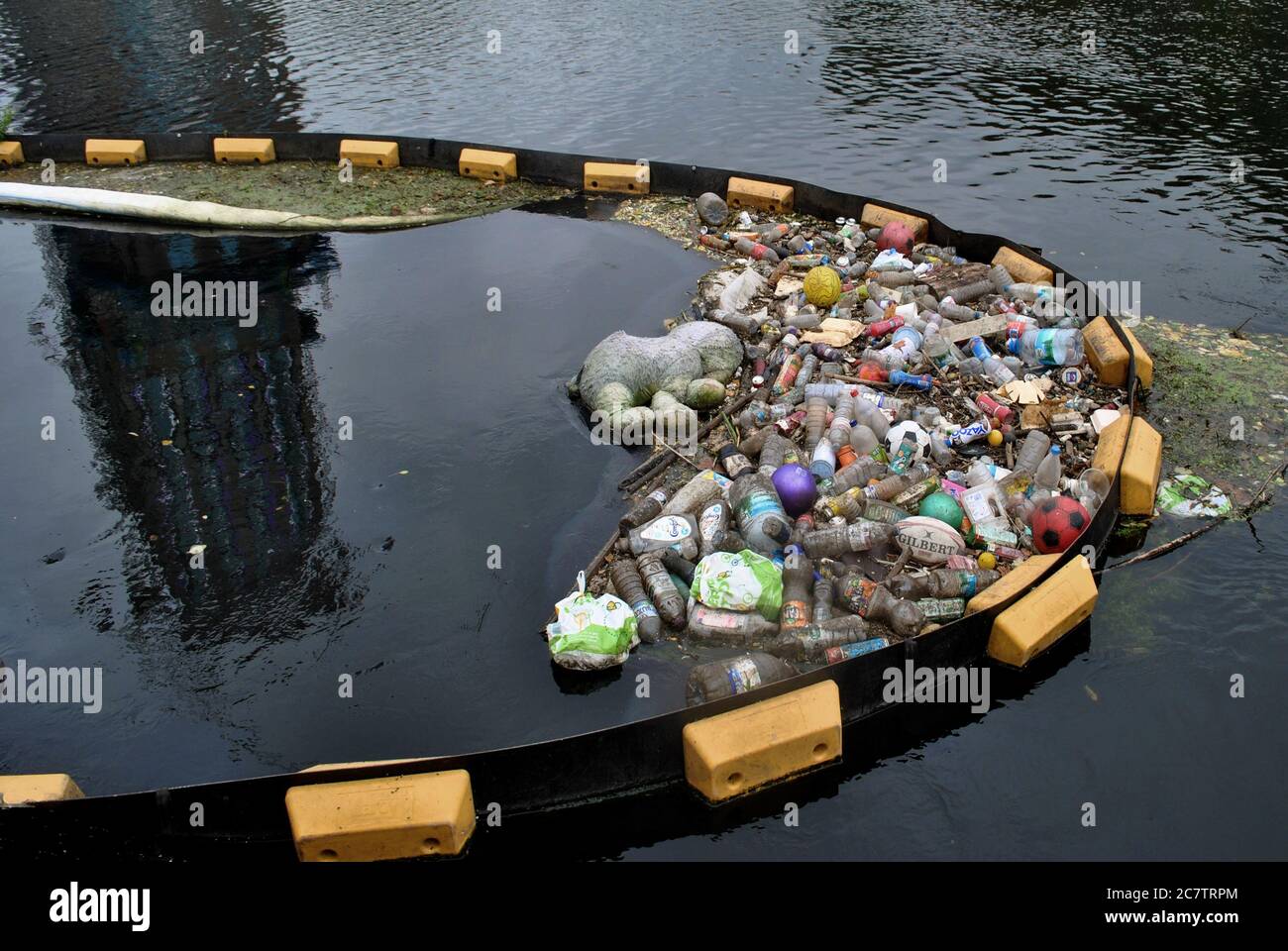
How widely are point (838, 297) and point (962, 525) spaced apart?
15.6ft

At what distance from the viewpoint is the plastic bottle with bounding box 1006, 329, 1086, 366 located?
35.0ft

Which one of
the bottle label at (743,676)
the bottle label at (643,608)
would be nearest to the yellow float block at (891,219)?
the bottle label at (643,608)

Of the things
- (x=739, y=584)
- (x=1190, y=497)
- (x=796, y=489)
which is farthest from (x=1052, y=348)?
(x=739, y=584)

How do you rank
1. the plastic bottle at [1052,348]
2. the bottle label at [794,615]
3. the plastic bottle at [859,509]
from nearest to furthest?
the bottle label at [794,615], the plastic bottle at [859,509], the plastic bottle at [1052,348]

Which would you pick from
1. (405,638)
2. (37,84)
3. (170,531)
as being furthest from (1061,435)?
(37,84)

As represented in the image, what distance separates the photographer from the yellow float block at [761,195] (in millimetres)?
15484

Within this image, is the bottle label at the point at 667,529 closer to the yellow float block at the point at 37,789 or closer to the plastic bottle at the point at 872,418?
the plastic bottle at the point at 872,418

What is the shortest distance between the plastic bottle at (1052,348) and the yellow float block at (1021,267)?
1.62 meters

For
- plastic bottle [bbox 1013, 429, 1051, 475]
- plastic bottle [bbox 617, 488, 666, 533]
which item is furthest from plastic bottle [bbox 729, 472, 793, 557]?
plastic bottle [bbox 1013, 429, 1051, 475]

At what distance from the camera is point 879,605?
764 cm

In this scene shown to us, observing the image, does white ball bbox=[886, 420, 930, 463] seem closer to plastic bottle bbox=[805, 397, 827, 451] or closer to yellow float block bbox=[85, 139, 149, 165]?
plastic bottle bbox=[805, 397, 827, 451]

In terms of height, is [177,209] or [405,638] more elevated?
[177,209]
